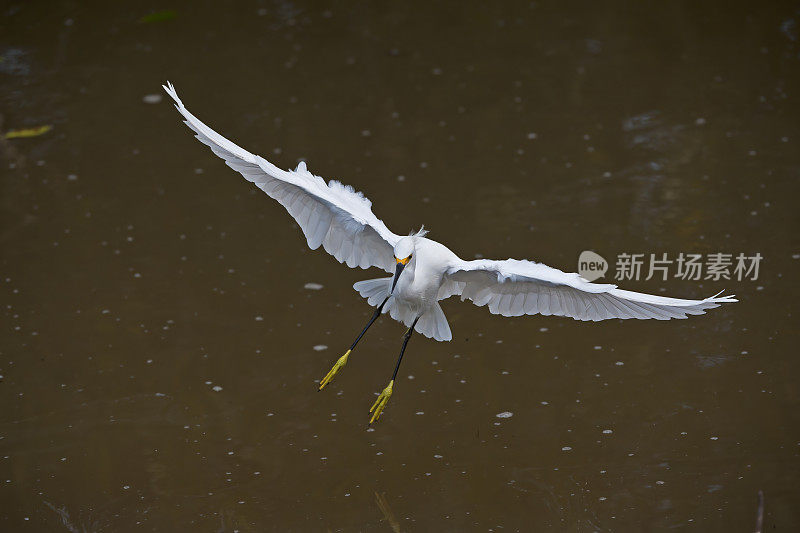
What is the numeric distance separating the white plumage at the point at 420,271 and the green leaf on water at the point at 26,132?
2.81 m

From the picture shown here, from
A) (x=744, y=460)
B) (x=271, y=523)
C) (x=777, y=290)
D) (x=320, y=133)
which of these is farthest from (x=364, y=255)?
(x=320, y=133)

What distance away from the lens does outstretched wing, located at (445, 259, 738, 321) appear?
2.99 metres

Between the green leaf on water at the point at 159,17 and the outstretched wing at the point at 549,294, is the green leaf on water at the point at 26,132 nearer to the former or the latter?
the green leaf on water at the point at 159,17

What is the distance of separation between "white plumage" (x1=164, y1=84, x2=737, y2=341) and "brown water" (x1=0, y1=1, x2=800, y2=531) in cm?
53

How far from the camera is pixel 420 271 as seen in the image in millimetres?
3355

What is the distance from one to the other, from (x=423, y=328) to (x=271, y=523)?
35.0 inches

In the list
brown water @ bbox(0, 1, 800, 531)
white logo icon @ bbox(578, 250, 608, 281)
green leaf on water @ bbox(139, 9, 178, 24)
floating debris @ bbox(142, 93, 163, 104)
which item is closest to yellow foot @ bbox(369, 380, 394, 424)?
brown water @ bbox(0, 1, 800, 531)

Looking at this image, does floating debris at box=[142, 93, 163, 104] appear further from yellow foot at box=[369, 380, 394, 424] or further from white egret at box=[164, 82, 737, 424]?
yellow foot at box=[369, 380, 394, 424]

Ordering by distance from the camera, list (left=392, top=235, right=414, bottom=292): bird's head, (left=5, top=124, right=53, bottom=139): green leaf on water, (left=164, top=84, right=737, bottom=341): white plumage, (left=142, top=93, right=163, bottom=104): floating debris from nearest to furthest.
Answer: (left=164, top=84, right=737, bottom=341): white plumage
(left=392, top=235, right=414, bottom=292): bird's head
(left=5, top=124, right=53, bottom=139): green leaf on water
(left=142, top=93, right=163, bottom=104): floating debris

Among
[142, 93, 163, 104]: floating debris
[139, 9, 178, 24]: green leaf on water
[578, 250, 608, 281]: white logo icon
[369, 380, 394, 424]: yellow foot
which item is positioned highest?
[139, 9, 178, 24]: green leaf on water

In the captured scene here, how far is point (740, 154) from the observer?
5273mm

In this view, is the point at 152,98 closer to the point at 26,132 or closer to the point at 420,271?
the point at 26,132

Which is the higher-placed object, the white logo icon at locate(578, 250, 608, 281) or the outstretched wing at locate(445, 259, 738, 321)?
the outstretched wing at locate(445, 259, 738, 321)

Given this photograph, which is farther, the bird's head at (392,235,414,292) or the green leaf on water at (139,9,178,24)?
the green leaf on water at (139,9,178,24)
